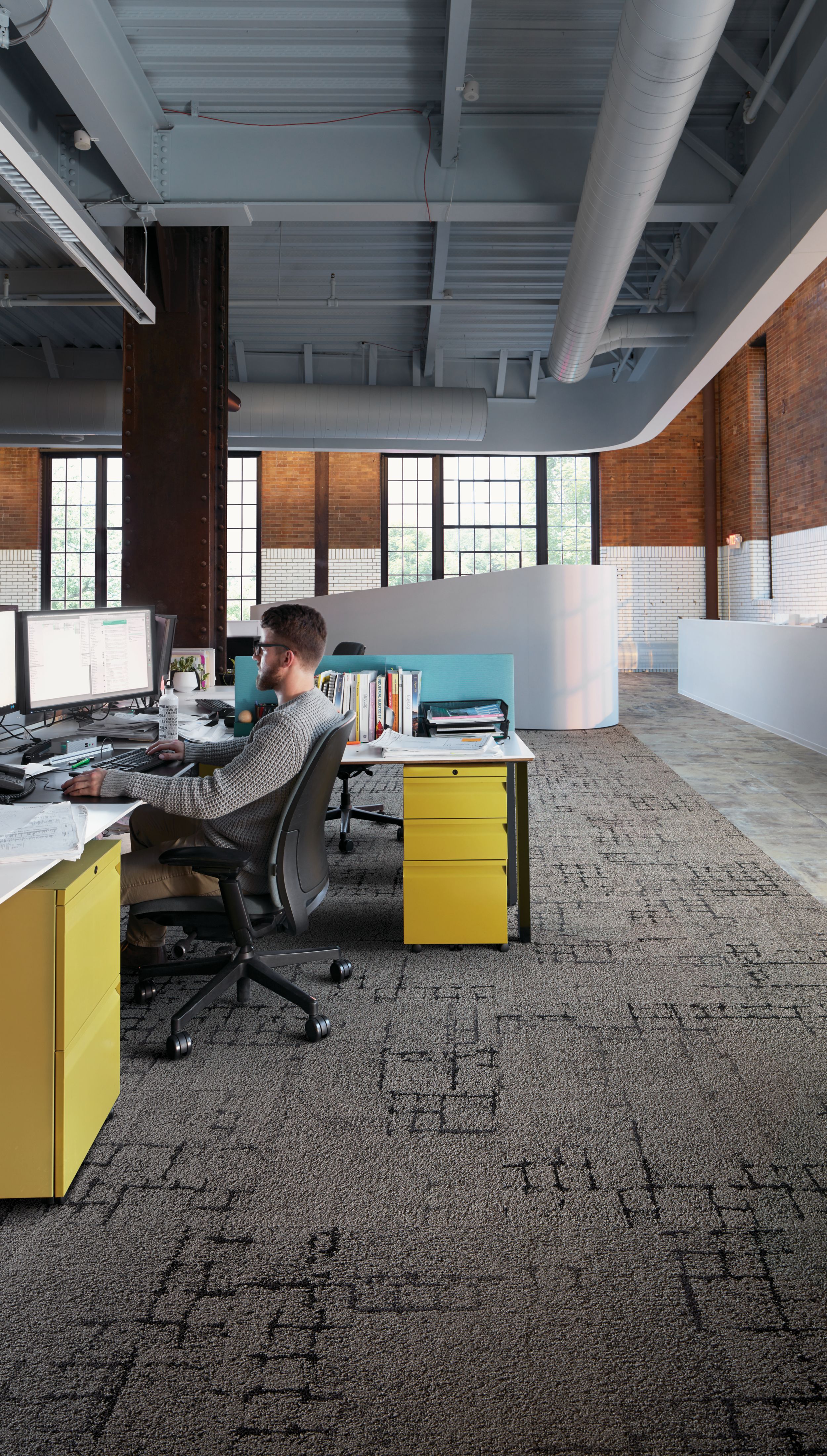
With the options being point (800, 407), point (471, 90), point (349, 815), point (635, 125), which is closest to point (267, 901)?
point (349, 815)

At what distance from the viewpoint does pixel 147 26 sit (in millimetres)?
4789

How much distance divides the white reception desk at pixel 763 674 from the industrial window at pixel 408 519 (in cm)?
417

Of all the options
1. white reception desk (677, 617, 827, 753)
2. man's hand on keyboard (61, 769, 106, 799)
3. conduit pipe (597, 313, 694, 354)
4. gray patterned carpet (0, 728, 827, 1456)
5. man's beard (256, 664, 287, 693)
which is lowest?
gray patterned carpet (0, 728, 827, 1456)

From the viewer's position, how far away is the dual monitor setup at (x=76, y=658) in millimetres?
3061

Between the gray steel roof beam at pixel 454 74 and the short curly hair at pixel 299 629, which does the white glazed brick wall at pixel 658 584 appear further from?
the short curly hair at pixel 299 629

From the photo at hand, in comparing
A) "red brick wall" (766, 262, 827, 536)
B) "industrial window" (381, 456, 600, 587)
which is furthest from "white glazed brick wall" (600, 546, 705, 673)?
"red brick wall" (766, 262, 827, 536)

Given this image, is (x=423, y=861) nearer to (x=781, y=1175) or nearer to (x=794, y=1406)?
(x=781, y=1175)

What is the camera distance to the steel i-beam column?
6.23m

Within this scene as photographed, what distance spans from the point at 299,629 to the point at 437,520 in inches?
457

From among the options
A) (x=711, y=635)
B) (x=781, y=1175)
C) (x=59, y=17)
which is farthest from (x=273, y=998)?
(x=711, y=635)

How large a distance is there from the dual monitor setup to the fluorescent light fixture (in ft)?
5.58

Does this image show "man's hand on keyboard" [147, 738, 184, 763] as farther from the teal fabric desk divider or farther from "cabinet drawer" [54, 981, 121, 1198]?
"cabinet drawer" [54, 981, 121, 1198]

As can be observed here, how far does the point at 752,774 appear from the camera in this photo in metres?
6.79

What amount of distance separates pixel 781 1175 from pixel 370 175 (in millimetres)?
5708
